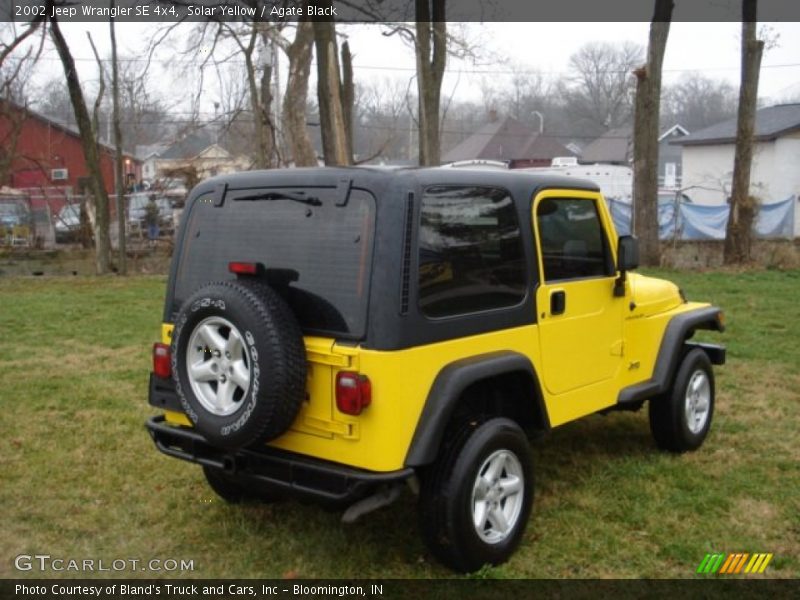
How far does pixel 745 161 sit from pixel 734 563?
51.9 feet

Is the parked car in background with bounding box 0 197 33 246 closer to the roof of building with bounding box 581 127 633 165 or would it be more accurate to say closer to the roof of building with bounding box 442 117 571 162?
the roof of building with bounding box 442 117 571 162

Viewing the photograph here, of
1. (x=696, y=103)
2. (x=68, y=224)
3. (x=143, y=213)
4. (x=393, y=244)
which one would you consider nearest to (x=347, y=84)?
(x=143, y=213)

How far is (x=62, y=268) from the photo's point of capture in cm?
2028

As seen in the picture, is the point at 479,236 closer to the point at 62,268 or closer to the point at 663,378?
the point at 663,378

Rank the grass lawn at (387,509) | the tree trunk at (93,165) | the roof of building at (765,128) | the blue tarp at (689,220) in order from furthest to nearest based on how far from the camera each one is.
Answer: the roof of building at (765,128) → the blue tarp at (689,220) → the tree trunk at (93,165) → the grass lawn at (387,509)

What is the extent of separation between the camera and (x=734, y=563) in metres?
4.19

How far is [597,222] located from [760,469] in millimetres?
2006

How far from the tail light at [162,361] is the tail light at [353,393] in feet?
3.98

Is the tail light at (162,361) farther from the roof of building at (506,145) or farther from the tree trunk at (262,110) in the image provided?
the roof of building at (506,145)

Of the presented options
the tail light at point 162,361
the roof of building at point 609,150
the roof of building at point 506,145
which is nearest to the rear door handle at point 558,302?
the tail light at point 162,361

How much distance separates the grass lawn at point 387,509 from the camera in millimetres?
4250

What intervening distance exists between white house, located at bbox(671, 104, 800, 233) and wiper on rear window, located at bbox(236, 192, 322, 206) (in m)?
Answer: 29.6

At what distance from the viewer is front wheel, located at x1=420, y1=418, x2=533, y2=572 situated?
151 inches

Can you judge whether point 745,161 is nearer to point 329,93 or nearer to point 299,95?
point 329,93
